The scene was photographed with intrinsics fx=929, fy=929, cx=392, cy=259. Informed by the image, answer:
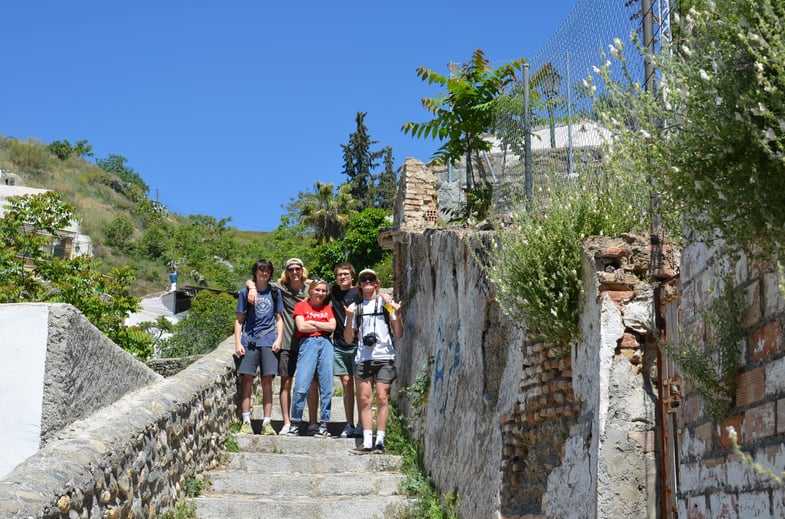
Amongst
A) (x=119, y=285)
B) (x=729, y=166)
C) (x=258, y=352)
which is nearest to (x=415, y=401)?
(x=258, y=352)

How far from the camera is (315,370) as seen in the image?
982cm

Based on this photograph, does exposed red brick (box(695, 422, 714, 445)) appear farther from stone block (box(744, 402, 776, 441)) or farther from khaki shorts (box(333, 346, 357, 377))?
khaki shorts (box(333, 346, 357, 377))

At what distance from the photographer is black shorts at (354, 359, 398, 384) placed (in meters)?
9.39

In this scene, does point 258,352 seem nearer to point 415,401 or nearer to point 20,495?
point 415,401

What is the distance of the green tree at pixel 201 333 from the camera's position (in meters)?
25.1

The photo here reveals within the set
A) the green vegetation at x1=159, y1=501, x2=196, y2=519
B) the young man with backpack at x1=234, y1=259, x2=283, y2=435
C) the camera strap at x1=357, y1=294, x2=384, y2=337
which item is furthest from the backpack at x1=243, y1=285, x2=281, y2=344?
the green vegetation at x1=159, y1=501, x2=196, y2=519

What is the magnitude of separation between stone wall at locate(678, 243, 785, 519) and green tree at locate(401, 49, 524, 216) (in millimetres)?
7173

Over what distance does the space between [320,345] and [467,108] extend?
373 cm

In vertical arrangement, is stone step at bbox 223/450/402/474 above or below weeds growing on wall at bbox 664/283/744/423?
below

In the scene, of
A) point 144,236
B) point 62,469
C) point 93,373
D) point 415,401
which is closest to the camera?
point 62,469

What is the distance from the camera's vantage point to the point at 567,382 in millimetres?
5559

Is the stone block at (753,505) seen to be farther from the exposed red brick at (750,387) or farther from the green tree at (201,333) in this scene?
the green tree at (201,333)

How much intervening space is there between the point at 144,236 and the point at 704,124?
237ft

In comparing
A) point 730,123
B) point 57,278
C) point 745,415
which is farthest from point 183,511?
point 57,278
